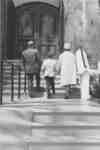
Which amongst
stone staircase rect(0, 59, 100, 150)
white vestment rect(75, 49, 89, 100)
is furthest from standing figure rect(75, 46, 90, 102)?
stone staircase rect(0, 59, 100, 150)

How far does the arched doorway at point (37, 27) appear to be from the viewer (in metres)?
18.5

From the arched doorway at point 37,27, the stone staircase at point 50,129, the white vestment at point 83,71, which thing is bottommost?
the stone staircase at point 50,129

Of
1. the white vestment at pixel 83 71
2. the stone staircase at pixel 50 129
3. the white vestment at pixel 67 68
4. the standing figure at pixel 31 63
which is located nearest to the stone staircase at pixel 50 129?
the stone staircase at pixel 50 129

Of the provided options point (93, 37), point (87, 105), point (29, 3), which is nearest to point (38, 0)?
point (29, 3)

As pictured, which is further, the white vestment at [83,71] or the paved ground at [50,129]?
the white vestment at [83,71]

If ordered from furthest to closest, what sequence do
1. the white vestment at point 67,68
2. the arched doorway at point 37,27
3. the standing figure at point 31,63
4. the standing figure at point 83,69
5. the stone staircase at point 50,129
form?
the arched doorway at point 37,27 → the standing figure at point 31,63 → the white vestment at point 67,68 → the standing figure at point 83,69 → the stone staircase at point 50,129

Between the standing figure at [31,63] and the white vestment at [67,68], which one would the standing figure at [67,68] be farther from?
the standing figure at [31,63]

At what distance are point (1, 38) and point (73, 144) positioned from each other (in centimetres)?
1120

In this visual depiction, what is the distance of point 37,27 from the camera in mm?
18484

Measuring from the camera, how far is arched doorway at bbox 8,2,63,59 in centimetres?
1855

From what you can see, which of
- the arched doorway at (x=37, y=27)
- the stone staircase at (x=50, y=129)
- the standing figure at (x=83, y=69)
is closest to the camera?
the stone staircase at (x=50, y=129)

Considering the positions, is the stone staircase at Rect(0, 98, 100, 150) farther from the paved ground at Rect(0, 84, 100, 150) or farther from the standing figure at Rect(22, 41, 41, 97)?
the standing figure at Rect(22, 41, 41, 97)

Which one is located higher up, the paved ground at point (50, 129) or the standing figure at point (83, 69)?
the standing figure at point (83, 69)

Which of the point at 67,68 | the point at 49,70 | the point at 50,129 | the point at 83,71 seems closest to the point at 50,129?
the point at 50,129
